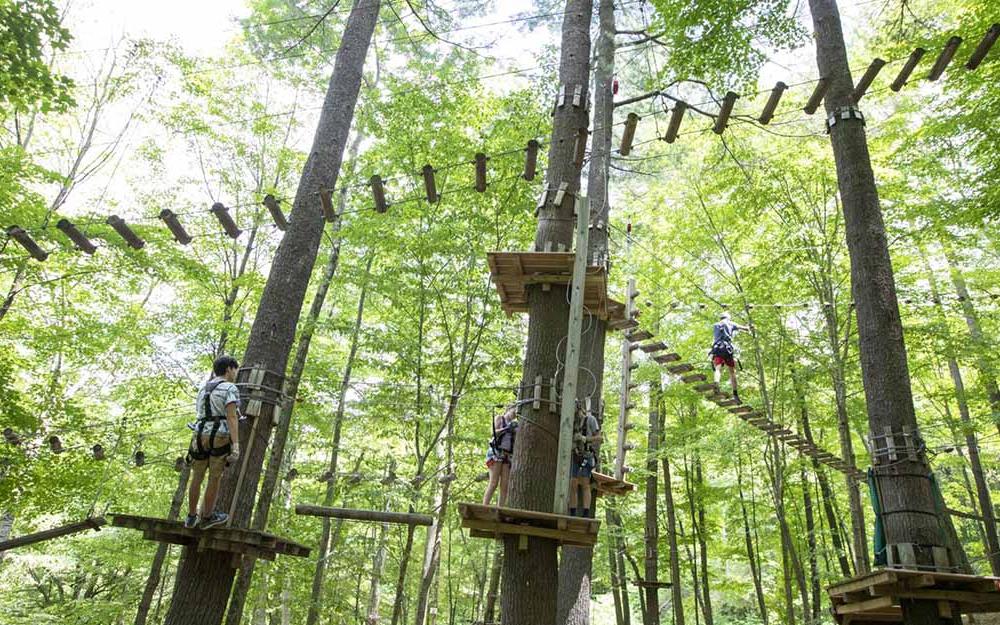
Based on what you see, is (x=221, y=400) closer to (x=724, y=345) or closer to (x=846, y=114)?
(x=846, y=114)

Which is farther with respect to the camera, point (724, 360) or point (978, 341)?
point (978, 341)

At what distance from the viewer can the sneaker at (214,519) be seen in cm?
368

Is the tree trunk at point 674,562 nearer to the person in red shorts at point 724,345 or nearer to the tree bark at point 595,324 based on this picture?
the person in red shorts at point 724,345

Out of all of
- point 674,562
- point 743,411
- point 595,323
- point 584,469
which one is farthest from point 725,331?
point 674,562

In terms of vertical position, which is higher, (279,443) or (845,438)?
(845,438)

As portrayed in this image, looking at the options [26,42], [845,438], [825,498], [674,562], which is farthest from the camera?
[825,498]

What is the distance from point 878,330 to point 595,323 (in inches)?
99.7

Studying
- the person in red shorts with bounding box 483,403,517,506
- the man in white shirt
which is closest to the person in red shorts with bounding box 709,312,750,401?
the person in red shorts with bounding box 483,403,517,506

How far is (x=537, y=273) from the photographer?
4203 millimetres

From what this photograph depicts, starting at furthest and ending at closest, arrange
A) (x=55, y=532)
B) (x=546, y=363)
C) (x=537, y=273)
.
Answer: (x=55, y=532) → (x=537, y=273) → (x=546, y=363)

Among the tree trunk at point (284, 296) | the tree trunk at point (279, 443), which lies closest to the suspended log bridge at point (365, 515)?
the tree trunk at point (284, 296)

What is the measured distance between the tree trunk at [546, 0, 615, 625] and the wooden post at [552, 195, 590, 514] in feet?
2.60

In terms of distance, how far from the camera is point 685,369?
734 cm

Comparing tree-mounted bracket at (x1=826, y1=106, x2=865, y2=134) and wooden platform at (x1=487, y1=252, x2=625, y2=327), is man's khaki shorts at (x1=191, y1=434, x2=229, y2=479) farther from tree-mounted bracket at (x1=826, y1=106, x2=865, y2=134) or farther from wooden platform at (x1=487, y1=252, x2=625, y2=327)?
tree-mounted bracket at (x1=826, y1=106, x2=865, y2=134)
